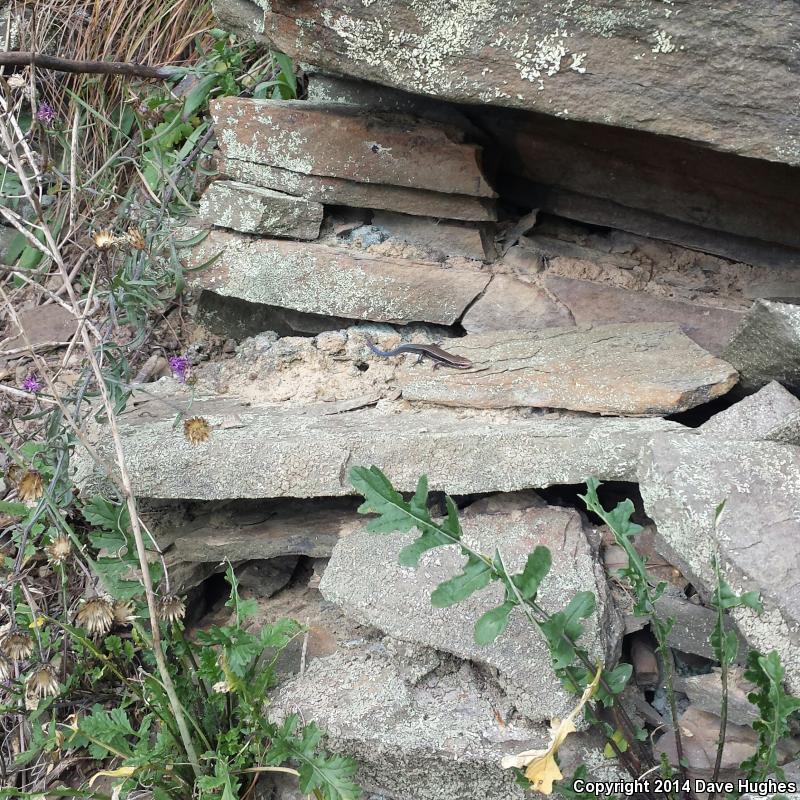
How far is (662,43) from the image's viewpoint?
247 cm

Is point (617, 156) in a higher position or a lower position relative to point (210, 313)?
higher

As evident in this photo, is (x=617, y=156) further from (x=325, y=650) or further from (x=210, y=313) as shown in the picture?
(x=325, y=650)

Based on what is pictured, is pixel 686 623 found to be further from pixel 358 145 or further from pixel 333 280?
pixel 358 145

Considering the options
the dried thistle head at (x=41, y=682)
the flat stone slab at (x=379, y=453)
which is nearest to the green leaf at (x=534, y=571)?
the flat stone slab at (x=379, y=453)

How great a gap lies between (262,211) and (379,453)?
4.63ft

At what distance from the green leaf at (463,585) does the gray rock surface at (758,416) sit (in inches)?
40.3

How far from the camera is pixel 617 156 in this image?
3311 millimetres

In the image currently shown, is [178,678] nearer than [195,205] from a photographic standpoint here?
Yes

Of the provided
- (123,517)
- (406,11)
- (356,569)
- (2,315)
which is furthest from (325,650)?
(2,315)

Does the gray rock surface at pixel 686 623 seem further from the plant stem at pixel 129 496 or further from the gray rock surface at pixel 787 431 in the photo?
the plant stem at pixel 129 496

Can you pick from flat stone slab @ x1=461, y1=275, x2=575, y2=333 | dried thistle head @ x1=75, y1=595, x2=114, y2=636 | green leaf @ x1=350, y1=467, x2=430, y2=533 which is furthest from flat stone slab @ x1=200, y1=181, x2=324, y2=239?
dried thistle head @ x1=75, y1=595, x2=114, y2=636

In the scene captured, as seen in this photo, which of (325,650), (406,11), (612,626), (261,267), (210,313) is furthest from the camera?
(210,313)

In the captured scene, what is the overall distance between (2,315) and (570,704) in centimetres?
386

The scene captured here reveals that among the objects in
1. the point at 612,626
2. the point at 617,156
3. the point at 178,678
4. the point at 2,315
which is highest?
the point at 617,156
